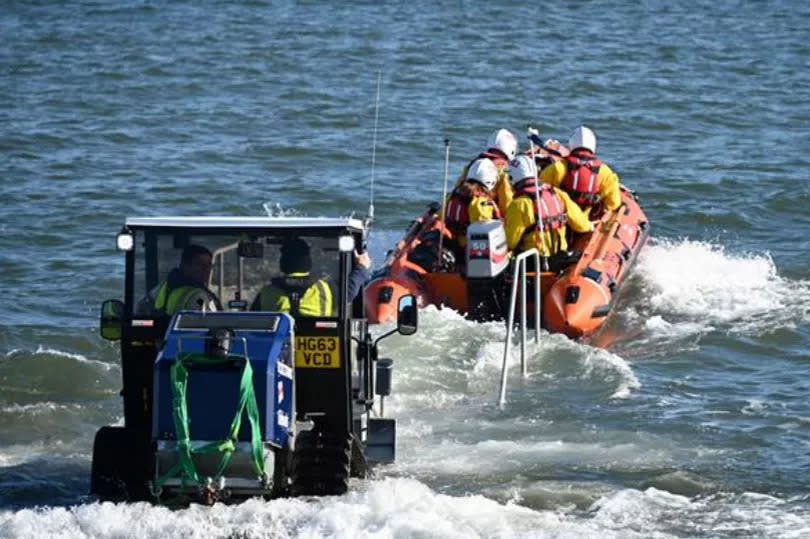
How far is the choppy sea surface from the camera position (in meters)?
11.3

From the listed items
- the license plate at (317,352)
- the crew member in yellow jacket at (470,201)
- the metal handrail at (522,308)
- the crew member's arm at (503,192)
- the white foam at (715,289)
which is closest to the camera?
the license plate at (317,352)

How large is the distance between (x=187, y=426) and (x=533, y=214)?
22.4 feet

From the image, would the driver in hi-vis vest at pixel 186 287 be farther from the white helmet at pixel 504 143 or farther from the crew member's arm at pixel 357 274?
the white helmet at pixel 504 143

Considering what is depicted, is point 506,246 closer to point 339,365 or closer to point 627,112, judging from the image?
point 339,365

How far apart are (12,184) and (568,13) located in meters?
15.9

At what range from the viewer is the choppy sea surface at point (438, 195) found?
11.3 m

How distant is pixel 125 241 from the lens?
1019 centimetres

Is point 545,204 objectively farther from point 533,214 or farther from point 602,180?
point 602,180

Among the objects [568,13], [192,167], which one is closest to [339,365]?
[192,167]

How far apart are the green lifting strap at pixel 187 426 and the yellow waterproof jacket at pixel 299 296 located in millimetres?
852

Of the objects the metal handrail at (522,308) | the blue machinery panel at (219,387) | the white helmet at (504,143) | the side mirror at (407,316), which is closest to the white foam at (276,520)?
the blue machinery panel at (219,387)

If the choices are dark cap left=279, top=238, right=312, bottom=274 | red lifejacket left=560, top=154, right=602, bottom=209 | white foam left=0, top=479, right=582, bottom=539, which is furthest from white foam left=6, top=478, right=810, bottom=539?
red lifejacket left=560, top=154, right=602, bottom=209

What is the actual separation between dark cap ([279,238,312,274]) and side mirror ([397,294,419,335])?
2.05ft

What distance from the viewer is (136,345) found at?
1022cm
